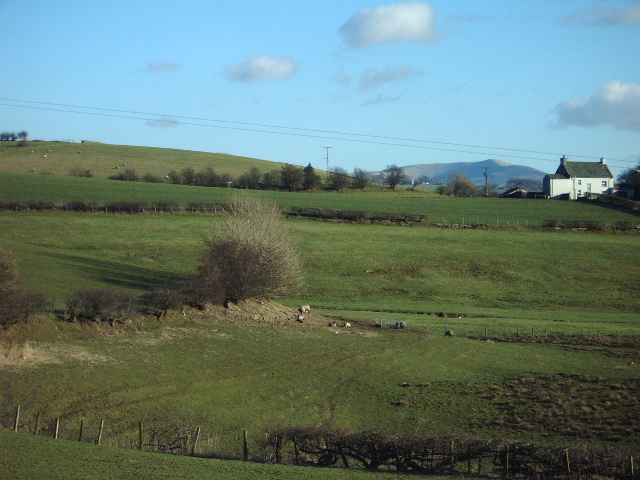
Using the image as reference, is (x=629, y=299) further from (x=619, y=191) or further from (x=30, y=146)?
(x=30, y=146)

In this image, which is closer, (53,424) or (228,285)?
(53,424)

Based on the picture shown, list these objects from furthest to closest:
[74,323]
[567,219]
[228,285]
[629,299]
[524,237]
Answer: [567,219] < [524,237] < [629,299] < [228,285] < [74,323]

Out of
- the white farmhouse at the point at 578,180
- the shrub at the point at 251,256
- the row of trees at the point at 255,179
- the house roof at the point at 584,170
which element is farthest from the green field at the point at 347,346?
the house roof at the point at 584,170

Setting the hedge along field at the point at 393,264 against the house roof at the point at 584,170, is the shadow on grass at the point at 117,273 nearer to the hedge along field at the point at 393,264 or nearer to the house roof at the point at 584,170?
the hedge along field at the point at 393,264

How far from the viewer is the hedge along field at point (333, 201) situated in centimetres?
8506

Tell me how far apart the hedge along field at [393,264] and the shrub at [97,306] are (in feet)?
25.7

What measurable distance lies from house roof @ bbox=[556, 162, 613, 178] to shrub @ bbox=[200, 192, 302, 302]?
9022cm

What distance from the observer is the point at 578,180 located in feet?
405

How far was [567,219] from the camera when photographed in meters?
88.9

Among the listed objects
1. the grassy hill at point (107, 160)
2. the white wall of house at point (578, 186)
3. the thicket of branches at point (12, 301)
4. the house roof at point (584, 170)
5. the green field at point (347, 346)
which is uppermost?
the grassy hill at point (107, 160)

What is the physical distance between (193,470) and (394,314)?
34.8 m

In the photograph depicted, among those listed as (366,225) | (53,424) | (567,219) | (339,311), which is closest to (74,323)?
(53,424)

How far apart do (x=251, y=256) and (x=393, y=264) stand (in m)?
23.6

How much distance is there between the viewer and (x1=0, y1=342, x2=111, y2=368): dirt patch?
26.4 metres
